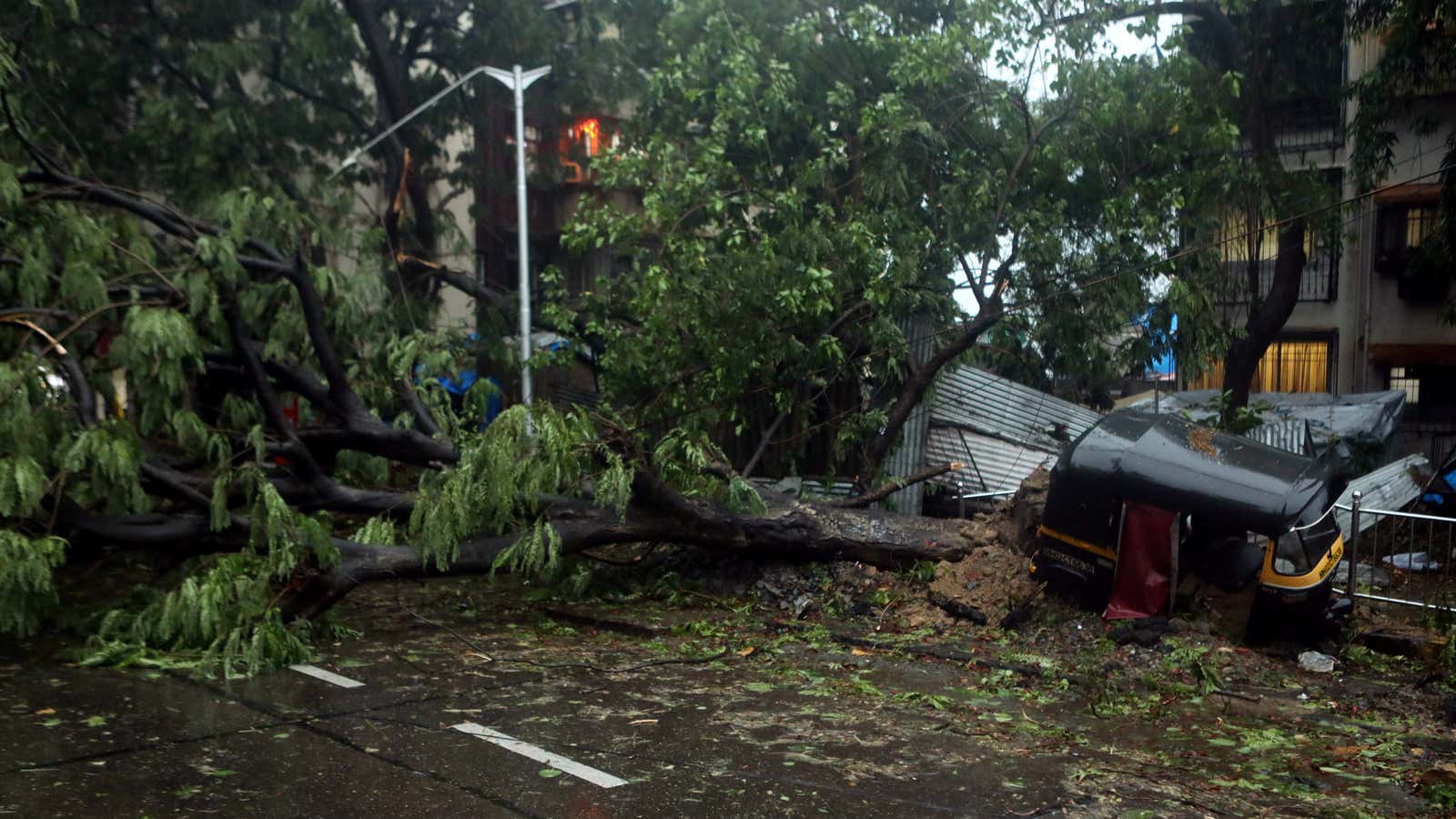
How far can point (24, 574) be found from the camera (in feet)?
27.8

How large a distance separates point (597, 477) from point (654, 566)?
6.04 ft

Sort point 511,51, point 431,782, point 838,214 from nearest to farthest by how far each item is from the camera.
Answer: point 431,782, point 838,214, point 511,51

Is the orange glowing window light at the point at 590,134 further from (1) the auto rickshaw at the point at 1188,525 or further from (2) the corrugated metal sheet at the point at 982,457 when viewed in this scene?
(1) the auto rickshaw at the point at 1188,525

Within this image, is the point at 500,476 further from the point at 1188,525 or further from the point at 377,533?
the point at 1188,525

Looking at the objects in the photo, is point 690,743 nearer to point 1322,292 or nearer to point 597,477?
point 597,477

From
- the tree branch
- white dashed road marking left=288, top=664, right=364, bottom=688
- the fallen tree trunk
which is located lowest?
white dashed road marking left=288, top=664, right=364, bottom=688

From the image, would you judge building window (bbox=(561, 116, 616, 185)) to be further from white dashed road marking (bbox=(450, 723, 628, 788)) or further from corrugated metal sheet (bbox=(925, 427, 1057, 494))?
white dashed road marking (bbox=(450, 723, 628, 788))

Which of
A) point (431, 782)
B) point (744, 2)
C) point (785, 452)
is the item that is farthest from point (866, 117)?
point (431, 782)

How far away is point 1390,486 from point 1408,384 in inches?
236

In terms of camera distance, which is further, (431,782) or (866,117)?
(866,117)

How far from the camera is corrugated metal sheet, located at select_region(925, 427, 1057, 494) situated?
50.1 ft

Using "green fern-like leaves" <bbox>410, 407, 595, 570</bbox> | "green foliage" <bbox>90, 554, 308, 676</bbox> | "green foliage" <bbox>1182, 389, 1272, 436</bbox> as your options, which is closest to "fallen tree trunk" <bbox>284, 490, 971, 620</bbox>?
"green fern-like leaves" <bbox>410, 407, 595, 570</bbox>

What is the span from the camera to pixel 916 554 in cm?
1125

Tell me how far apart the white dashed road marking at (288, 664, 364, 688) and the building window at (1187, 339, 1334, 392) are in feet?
50.6
